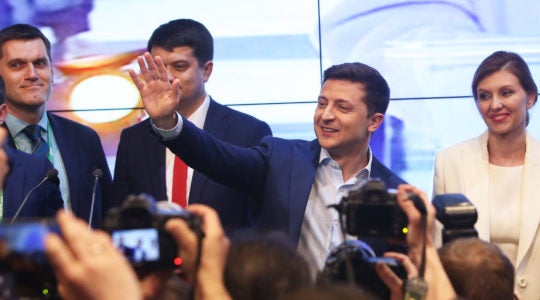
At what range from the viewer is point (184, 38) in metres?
3.50

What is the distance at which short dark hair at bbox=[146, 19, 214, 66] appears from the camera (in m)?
3.48

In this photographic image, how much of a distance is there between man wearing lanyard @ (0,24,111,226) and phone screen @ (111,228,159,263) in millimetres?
1621

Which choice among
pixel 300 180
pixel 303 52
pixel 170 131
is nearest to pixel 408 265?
pixel 170 131

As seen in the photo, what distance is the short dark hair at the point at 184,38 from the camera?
3.48 meters

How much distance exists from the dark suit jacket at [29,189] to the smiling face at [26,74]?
26 centimetres

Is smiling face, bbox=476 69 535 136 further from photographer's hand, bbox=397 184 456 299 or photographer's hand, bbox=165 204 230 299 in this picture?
photographer's hand, bbox=165 204 230 299

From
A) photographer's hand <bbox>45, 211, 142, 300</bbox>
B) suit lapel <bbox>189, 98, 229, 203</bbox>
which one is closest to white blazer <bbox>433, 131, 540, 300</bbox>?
suit lapel <bbox>189, 98, 229, 203</bbox>

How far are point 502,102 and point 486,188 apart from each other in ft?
0.98

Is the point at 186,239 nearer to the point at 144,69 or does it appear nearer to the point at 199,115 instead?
the point at 144,69

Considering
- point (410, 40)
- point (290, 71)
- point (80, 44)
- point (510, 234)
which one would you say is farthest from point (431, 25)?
point (80, 44)

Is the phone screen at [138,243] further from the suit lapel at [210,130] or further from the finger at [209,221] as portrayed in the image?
the suit lapel at [210,130]

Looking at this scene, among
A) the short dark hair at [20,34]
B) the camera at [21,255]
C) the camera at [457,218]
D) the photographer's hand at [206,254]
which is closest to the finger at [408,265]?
the camera at [457,218]

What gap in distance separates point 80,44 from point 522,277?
216cm

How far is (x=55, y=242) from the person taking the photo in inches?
49.1
